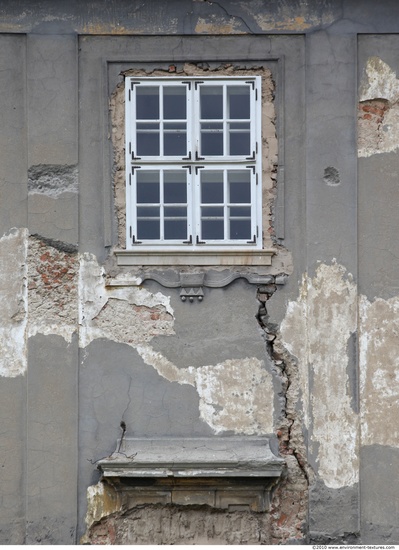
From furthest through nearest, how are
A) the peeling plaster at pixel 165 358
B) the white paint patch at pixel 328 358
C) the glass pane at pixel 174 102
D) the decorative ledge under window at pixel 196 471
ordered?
the glass pane at pixel 174 102 → the peeling plaster at pixel 165 358 → the white paint patch at pixel 328 358 → the decorative ledge under window at pixel 196 471

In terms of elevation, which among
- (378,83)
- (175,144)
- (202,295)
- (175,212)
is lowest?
(202,295)

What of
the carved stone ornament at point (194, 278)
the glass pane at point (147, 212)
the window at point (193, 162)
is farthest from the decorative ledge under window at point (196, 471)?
the glass pane at point (147, 212)

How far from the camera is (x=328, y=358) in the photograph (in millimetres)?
8414

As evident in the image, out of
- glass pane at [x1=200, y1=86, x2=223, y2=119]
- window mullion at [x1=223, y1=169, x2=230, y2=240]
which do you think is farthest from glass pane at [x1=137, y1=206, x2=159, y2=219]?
glass pane at [x1=200, y1=86, x2=223, y2=119]

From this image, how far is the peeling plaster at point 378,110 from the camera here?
8.54 metres

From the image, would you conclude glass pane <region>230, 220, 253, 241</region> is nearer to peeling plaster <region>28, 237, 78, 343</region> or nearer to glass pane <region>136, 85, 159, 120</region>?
glass pane <region>136, 85, 159, 120</region>

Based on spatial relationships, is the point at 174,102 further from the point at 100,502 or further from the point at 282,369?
the point at 100,502

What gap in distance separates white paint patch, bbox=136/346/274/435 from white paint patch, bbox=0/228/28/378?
1.04 metres

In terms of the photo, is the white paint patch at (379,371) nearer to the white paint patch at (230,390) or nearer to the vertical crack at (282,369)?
the vertical crack at (282,369)

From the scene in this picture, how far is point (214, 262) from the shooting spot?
27.9 ft

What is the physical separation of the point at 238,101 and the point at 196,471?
325 cm

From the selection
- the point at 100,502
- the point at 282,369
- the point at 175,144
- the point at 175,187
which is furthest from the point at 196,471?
the point at 175,144

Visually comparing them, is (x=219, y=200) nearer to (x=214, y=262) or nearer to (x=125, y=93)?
(x=214, y=262)

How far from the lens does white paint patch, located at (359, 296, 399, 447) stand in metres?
8.35
